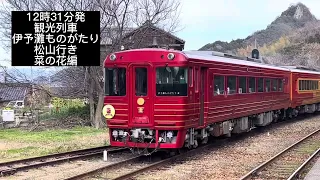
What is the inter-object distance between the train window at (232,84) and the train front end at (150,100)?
150 inches

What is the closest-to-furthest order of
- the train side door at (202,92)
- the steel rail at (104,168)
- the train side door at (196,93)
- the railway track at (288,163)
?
the steel rail at (104,168), the railway track at (288,163), the train side door at (196,93), the train side door at (202,92)

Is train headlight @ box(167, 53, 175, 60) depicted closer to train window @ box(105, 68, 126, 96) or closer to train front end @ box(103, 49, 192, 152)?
train front end @ box(103, 49, 192, 152)

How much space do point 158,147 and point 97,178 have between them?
2364mm

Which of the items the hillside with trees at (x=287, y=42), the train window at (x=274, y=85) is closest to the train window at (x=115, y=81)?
the train window at (x=274, y=85)

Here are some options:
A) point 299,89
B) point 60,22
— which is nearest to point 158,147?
point 60,22

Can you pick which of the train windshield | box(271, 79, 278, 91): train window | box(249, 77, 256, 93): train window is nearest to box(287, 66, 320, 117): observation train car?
box(271, 79, 278, 91): train window

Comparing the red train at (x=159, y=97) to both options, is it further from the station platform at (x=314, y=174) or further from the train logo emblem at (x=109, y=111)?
the station platform at (x=314, y=174)

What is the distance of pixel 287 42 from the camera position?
114 metres

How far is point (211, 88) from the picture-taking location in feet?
47.0

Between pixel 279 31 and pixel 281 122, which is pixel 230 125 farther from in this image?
pixel 279 31

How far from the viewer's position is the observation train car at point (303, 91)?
26562 millimetres

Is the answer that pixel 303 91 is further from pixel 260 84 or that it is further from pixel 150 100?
pixel 150 100
